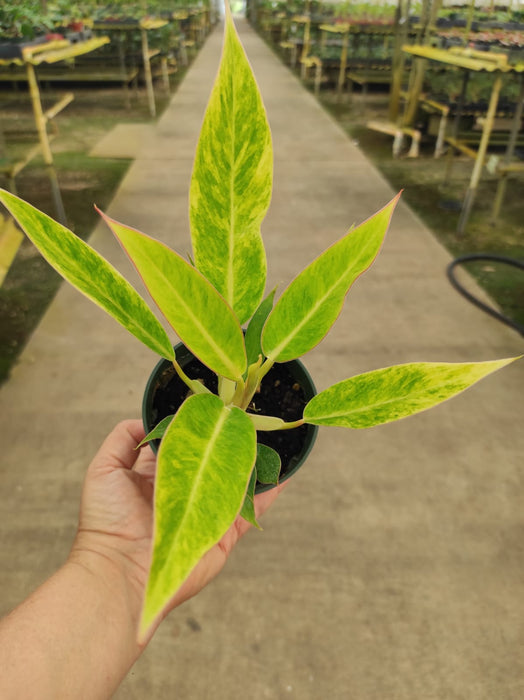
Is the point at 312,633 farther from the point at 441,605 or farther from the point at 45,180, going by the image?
the point at 45,180

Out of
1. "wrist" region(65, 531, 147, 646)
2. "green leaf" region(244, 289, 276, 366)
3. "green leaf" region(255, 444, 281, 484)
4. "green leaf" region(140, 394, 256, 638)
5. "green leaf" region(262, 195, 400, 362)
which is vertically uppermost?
"green leaf" region(262, 195, 400, 362)

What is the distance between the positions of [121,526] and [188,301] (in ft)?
1.24

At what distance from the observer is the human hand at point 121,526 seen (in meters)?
0.57

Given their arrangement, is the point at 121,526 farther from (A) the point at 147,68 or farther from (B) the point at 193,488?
(A) the point at 147,68

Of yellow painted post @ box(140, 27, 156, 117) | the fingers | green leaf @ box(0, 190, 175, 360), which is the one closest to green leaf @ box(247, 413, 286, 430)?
green leaf @ box(0, 190, 175, 360)

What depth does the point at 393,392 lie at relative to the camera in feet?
1.28

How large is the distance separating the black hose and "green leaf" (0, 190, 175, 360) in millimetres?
1408

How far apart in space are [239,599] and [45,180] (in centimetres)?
244

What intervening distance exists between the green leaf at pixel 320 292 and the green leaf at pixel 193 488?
93 mm

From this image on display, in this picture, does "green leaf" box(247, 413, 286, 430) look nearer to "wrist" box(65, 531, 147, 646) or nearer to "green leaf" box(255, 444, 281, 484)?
"green leaf" box(255, 444, 281, 484)

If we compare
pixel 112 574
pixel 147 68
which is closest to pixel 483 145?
pixel 112 574

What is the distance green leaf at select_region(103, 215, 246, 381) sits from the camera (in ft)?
1.06

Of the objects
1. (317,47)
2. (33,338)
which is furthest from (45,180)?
(317,47)

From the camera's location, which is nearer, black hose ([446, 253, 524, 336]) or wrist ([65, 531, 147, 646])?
wrist ([65, 531, 147, 646])
